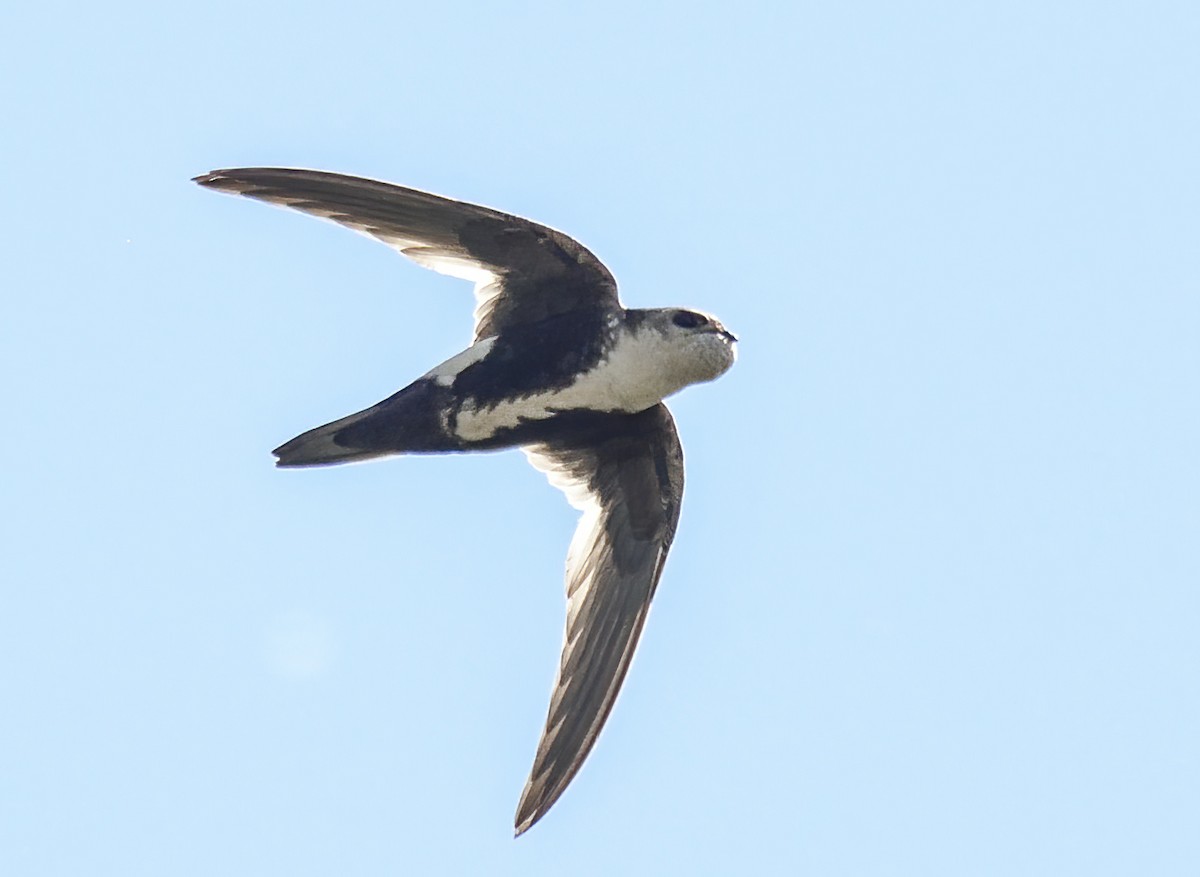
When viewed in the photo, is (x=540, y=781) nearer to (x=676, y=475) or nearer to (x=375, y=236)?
(x=676, y=475)

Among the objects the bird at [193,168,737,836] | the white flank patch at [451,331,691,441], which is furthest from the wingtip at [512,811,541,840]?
the white flank patch at [451,331,691,441]

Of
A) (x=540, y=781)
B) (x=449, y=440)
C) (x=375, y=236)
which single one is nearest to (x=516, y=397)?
(x=449, y=440)

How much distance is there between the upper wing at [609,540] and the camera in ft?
27.5

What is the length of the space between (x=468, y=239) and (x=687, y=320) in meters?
0.92

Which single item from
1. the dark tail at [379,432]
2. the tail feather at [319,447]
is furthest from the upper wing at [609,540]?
the tail feather at [319,447]

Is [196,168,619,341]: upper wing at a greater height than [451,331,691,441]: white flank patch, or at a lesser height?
greater

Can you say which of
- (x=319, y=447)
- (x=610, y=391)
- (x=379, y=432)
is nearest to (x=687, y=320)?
(x=610, y=391)

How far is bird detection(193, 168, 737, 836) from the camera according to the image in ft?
25.9

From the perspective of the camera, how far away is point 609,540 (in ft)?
28.6

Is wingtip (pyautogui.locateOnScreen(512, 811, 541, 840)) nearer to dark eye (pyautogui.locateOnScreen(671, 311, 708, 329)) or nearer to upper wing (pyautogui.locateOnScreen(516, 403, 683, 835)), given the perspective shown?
upper wing (pyautogui.locateOnScreen(516, 403, 683, 835))

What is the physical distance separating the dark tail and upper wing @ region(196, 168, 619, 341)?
37 cm

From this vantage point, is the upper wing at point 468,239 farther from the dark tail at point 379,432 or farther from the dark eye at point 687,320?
the dark tail at point 379,432

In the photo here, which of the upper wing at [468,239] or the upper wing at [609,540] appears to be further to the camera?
the upper wing at [609,540]

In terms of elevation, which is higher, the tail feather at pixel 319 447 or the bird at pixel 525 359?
the bird at pixel 525 359
